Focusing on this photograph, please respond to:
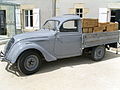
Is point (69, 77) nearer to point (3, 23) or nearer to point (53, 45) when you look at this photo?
point (53, 45)

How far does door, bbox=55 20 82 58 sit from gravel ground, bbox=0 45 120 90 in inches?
19.5

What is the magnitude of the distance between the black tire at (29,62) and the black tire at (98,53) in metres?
2.25

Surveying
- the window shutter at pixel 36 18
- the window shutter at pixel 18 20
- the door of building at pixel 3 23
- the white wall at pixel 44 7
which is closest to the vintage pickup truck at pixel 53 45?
the window shutter at pixel 36 18

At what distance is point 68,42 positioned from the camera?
6.25 metres

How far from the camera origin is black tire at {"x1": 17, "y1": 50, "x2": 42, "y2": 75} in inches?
215

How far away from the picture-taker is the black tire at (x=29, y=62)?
17.9 feet

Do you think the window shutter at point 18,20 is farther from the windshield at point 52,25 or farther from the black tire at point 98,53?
the black tire at point 98,53

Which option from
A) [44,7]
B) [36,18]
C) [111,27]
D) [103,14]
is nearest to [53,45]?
[111,27]

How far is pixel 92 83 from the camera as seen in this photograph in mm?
4930

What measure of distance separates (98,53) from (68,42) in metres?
1.55

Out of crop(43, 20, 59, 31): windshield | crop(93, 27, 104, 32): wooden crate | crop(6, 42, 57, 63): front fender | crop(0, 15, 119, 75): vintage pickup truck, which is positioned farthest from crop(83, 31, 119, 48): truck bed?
crop(6, 42, 57, 63): front fender

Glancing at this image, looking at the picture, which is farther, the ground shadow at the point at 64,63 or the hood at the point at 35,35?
the ground shadow at the point at 64,63

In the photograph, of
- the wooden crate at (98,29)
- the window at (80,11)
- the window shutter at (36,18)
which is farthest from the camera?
the window shutter at (36,18)

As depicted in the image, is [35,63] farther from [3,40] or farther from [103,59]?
[3,40]
